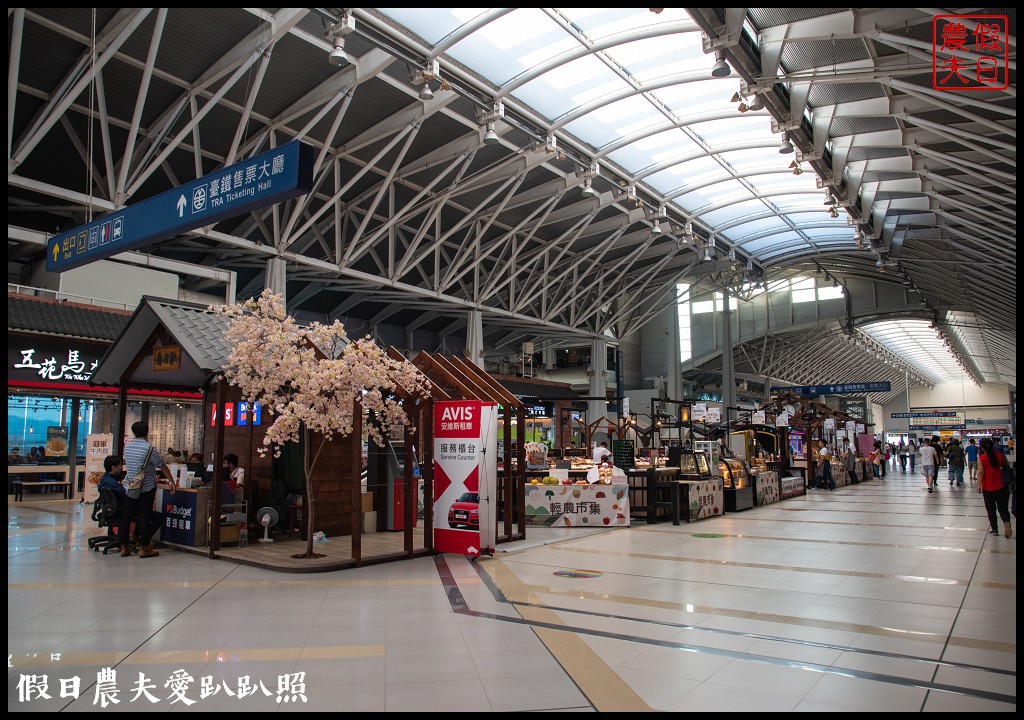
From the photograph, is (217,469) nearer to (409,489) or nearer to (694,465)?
(409,489)

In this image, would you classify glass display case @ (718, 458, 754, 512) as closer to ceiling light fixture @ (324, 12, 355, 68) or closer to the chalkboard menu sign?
the chalkboard menu sign

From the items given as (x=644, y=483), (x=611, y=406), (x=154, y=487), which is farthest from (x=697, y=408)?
(x=611, y=406)

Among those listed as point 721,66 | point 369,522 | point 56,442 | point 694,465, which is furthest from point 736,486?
point 56,442

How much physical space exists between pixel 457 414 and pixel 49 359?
1323 cm

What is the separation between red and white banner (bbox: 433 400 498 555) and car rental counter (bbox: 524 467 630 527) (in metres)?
3.35

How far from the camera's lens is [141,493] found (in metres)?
9.54

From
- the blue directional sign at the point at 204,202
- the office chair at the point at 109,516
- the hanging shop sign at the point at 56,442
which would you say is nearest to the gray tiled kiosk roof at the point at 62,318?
the hanging shop sign at the point at 56,442

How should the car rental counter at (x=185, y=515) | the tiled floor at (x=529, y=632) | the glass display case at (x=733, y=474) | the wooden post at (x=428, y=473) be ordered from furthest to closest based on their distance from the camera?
the glass display case at (x=733, y=474) → the car rental counter at (x=185, y=515) → the wooden post at (x=428, y=473) → the tiled floor at (x=529, y=632)

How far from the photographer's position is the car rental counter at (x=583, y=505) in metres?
12.8

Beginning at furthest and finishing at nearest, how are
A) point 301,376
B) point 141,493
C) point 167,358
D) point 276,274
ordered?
point 276,274, point 167,358, point 141,493, point 301,376

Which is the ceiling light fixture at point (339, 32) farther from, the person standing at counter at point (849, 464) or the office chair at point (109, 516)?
the person standing at counter at point (849, 464)

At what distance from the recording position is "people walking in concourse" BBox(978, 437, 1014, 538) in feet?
34.7

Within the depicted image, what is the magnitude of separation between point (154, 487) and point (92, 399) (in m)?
10.9

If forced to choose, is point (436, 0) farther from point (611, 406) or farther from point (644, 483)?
point (611, 406)
